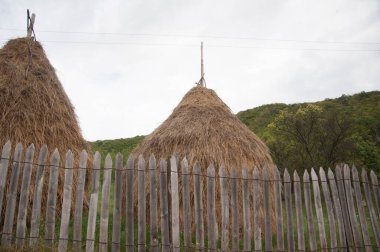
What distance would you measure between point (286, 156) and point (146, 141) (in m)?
12.5

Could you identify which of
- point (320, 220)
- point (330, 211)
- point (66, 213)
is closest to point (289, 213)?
point (320, 220)

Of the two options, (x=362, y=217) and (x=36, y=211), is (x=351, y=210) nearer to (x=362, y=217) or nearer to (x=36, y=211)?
(x=362, y=217)

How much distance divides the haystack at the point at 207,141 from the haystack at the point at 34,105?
Result: 1920 mm

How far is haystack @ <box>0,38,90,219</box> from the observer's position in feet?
20.6

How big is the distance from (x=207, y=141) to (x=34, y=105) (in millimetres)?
3680

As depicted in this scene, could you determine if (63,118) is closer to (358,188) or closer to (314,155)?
(358,188)

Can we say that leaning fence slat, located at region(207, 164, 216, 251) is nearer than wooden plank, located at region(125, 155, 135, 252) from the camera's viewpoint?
No

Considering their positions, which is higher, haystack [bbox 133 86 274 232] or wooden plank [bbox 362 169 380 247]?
haystack [bbox 133 86 274 232]

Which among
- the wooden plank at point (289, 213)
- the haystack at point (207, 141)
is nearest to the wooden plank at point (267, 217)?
the wooden plank at point (289, 213)

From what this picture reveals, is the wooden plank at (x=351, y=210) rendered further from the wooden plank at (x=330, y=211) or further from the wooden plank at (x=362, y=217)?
the wooden plank at (x=330, y=211)

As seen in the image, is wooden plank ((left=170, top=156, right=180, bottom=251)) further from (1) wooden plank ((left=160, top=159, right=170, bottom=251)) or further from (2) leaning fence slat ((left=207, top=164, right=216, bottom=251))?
(2) leaning fence slat ((left=207, top=164, right=216, bottom=251))

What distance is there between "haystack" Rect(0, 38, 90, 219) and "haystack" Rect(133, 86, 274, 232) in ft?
6.30

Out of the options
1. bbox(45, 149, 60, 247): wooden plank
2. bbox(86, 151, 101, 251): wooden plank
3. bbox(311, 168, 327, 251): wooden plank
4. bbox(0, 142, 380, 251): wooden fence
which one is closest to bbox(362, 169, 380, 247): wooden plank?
bbox(0, 142, 380, 251): wooden fence

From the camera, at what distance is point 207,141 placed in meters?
7.88
